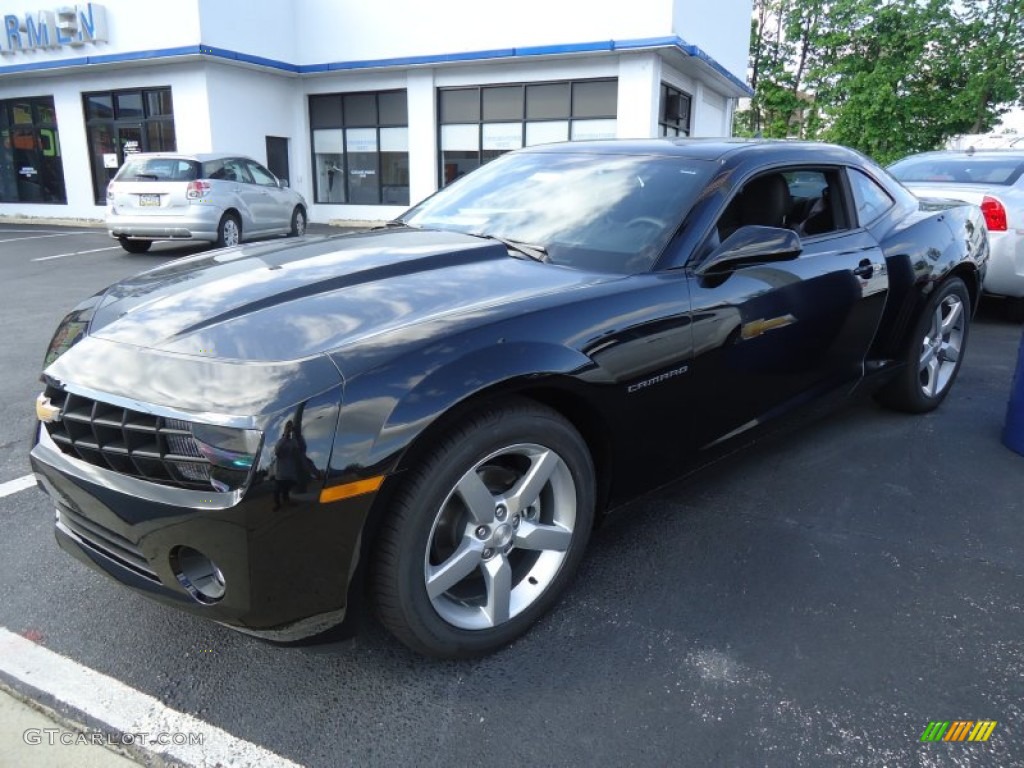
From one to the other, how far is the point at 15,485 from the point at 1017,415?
196 inches

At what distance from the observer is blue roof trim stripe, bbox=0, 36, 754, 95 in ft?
52.8

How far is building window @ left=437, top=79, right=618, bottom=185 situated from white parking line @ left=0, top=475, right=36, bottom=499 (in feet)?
46.6

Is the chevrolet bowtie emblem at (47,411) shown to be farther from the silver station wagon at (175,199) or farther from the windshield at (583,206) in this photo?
the silver station wagon at (175,199)

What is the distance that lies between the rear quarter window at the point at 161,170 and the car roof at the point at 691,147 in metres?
9.90

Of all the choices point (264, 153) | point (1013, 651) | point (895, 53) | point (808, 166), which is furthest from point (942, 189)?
point (895, 53)

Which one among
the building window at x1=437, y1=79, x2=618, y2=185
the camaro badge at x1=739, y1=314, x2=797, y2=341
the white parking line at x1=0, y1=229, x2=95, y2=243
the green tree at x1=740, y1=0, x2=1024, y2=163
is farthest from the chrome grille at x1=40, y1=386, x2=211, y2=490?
the green tree at x1=740, y1=0, x2=1024, y2=163

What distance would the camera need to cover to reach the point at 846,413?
186 inches

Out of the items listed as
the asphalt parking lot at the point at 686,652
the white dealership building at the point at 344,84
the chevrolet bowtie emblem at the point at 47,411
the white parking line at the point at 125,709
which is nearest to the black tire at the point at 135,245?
the white dealership building at the point at 344,84

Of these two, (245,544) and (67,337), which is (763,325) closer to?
(245,544)

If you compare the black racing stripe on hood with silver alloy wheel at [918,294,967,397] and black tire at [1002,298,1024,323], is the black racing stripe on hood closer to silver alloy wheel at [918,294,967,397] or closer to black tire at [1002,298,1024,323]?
silver alloy wheel at [918,294,967,397]

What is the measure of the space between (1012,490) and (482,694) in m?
2.84

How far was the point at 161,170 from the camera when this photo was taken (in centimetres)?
1223

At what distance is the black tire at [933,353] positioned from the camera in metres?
4.30

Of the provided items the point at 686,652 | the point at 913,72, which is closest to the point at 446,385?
the point at 686,652
